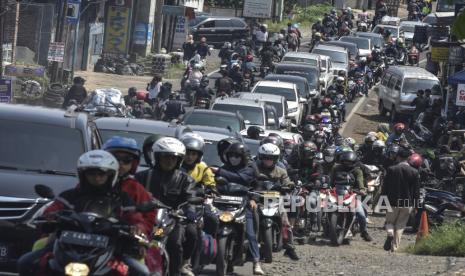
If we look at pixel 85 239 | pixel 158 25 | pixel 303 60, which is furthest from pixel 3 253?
pixel 158 25

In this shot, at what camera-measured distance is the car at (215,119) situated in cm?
2517

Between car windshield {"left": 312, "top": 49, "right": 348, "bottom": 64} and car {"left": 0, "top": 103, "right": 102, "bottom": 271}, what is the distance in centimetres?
3833

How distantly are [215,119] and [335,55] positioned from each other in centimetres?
2650

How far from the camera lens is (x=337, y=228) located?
64.8ft

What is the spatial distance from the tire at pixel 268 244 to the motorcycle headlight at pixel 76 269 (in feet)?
24.3

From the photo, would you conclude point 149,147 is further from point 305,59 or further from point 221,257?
point 305,59

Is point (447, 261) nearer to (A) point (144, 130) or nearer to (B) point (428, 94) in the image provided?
(A) point (144, 130)

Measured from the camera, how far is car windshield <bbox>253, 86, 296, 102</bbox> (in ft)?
122

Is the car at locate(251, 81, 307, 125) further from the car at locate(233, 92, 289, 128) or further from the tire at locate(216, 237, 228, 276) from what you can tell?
the tire at locate(216, 237, 228, 276)

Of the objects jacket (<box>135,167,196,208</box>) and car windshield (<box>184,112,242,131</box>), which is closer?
jacket (<box>135,167,196,208</box>)

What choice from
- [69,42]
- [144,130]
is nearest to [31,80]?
[69,42]

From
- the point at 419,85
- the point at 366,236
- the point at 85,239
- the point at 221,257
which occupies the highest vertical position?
the point at 85,239

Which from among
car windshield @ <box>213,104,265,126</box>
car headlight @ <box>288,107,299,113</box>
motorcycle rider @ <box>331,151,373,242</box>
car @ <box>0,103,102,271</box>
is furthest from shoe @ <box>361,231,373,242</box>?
car headlight @ <box>288,107,299,113</box>

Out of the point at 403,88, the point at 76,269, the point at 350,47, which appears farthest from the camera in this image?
the point at 350,47
